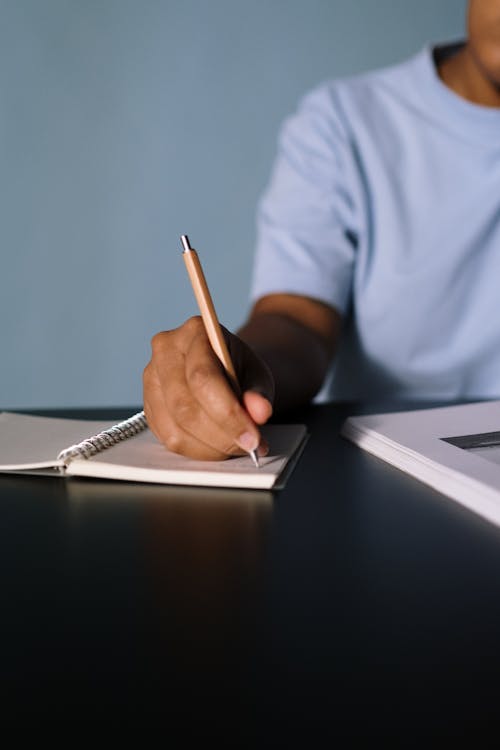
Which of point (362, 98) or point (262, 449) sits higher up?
point (362, 98)

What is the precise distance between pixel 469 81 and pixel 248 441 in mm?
791

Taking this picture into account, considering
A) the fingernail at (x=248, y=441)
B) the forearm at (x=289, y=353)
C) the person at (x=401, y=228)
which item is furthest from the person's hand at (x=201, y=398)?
the person at (x=401, y=228)

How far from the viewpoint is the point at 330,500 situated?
0.40 meters

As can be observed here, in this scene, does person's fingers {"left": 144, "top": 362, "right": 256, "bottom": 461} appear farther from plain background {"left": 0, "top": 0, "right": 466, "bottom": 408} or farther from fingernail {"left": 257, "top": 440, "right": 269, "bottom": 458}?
plain background {"left": 0, "top": 0, "right": 466, "bottom": 408}

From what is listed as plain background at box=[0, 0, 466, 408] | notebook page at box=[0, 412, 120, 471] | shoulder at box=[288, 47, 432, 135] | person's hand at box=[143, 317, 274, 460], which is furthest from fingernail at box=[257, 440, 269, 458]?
plain background at box=[0, 0, 466, 408]

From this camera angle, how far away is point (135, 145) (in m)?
1.80

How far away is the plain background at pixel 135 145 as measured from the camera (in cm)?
176

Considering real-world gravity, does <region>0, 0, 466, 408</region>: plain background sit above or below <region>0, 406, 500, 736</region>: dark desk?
above

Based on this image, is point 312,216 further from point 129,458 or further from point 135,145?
point 135,145

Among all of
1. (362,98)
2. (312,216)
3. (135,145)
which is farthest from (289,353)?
(135,145)

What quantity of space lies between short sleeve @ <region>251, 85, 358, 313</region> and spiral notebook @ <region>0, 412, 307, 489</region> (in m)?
A: 0.43

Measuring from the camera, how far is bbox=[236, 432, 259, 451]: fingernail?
423mm

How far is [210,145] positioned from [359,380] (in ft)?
3.13

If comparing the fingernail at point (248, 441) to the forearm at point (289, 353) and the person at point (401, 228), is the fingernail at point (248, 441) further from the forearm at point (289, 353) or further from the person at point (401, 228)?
the person at point (401, 228)
